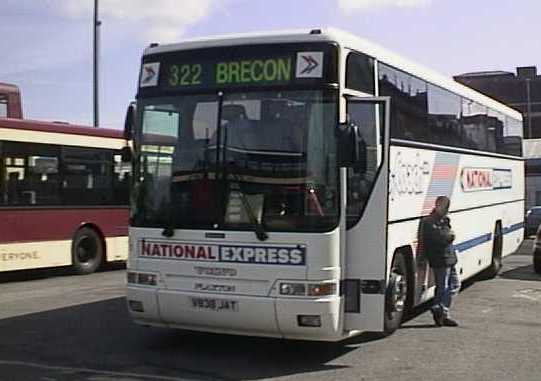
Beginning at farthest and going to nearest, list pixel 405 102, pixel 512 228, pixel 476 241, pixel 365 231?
pixel 512 228 → pixel 476 241 → pixel 405 102 → pixel 365 231

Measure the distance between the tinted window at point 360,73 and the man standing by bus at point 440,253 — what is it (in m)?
2.22

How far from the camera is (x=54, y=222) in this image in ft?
53.0

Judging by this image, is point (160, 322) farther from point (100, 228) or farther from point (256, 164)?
point (100, 228)

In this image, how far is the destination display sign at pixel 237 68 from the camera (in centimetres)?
813

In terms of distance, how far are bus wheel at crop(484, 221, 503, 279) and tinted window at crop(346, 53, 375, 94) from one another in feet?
24.7

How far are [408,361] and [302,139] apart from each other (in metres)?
2.57

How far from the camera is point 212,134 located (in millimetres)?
8461

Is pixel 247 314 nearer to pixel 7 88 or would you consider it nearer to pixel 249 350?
pixel 249 350

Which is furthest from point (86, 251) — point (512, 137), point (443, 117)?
point (512, 137)

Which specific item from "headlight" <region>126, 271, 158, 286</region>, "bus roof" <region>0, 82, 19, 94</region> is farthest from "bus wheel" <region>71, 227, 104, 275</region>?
"headlight" <region>126, 271, 158, 286</region>

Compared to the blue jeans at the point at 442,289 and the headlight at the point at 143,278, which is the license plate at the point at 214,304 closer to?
the headlight at the point at 143,278

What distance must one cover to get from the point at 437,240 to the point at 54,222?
28.5 ft

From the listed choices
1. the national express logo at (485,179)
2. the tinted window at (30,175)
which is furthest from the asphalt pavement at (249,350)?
the tinted window at (30,175)

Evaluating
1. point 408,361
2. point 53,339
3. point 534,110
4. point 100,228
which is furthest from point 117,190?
point 534,110
